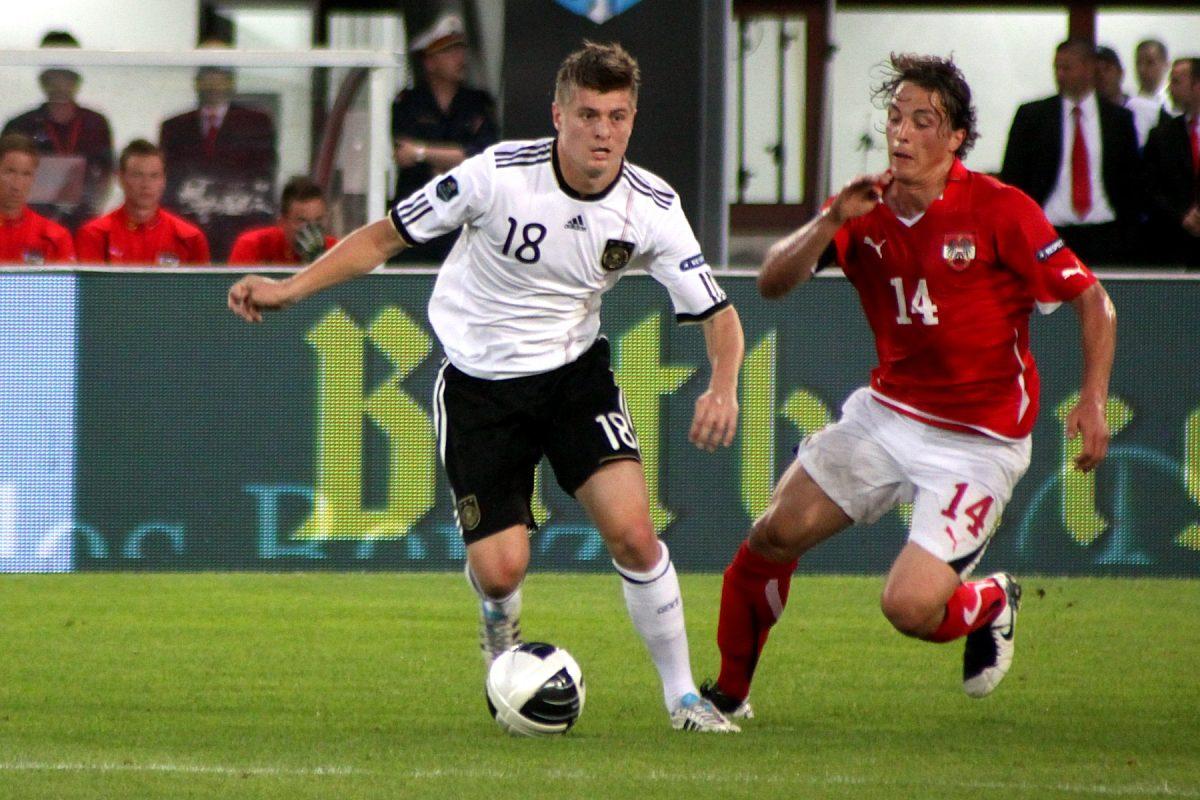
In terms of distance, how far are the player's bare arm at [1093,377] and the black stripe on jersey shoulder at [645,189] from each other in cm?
130

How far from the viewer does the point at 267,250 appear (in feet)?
37.9

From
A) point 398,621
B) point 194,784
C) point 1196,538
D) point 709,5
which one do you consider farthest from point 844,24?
point 194,784

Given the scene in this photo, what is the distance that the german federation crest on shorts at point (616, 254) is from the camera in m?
6.89

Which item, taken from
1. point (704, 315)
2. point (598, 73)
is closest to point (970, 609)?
point (704, 315)

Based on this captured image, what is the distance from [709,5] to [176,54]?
2920 mm

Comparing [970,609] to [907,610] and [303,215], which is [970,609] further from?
[303,215]

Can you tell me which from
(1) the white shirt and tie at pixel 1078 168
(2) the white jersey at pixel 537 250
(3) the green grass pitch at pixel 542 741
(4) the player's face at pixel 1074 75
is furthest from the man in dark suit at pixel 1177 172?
(2) the white jersey at pixel 537 250

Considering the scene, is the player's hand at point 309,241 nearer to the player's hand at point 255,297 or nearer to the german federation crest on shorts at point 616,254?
the german federation crest on shorts at point 616,254

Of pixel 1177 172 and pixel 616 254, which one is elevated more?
pixel 1177 172

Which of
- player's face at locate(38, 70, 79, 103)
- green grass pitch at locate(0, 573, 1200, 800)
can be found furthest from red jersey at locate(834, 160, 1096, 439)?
player's face at locate(38, 70, 79, 103)

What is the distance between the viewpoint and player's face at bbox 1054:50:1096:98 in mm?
11945

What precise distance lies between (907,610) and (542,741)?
1.16 m

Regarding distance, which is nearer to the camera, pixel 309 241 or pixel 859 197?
pixel 859 197

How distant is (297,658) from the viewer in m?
8.53
